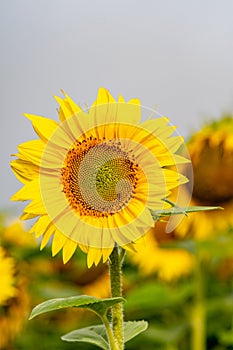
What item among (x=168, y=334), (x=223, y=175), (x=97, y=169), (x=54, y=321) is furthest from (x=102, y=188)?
(x=54, y=321)

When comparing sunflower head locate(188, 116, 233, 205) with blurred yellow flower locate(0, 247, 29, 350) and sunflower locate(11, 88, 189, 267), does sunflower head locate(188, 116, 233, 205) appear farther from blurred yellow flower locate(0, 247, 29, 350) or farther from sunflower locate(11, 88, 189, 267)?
sunflower locate(11, 88, 189, 267)

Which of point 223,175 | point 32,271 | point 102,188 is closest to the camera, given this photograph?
point 102,188

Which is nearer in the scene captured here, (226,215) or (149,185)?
(149,185)

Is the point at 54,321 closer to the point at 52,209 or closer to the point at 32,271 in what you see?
the point at 32,271

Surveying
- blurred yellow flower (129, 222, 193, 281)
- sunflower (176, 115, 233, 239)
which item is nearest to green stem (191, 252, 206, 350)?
sunflower (176, 115, 233, 239)

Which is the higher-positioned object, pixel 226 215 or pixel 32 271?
pixel 226 215

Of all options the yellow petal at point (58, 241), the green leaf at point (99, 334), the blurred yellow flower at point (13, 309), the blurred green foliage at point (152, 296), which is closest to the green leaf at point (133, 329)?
the green leaf at point (99, 334)
